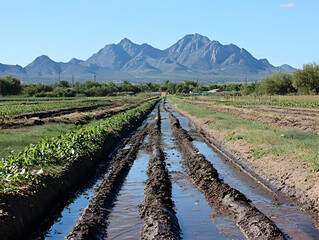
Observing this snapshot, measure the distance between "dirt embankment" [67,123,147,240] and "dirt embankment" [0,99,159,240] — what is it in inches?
35.8

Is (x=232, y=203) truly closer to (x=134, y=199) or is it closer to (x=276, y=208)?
(x=276, y=208)

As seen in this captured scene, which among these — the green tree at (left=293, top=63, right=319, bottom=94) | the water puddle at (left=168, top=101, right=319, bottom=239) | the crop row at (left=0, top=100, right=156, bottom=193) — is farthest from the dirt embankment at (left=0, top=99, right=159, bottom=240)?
the green tree at (left=293, top=63, right=319, bottom=94)

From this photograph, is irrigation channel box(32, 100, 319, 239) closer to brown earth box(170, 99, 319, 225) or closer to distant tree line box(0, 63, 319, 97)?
brown earth box(170, 99, 319, 225)

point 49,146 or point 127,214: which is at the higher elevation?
point 49,146

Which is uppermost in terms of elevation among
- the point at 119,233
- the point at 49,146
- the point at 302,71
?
the point at 302,71

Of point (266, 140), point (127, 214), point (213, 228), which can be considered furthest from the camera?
point (266, 140)

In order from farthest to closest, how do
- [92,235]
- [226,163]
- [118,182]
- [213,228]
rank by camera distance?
1. [226,163]
2. [118,182]
3. [213,228]
4. [92,235]

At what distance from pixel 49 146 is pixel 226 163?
6.84 meters

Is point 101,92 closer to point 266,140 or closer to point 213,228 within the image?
point 266,140

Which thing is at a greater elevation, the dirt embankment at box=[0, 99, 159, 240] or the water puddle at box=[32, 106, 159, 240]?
the dirt embankment at box=[0, 99, 159, 240]

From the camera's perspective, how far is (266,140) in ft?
52.3

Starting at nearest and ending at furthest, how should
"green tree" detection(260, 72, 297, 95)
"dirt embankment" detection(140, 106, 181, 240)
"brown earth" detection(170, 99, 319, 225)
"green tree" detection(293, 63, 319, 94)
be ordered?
1. "dirt embankment" detection(140, 106, 181, 240)
2. "brown earth" detection(170, 99, 319, 225)
3. "green tree" detection(293, 63, 319, 94)
4. "green tree" detection(260, 72, 297, 95)

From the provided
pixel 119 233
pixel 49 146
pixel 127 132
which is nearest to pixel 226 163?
pixel 49 146

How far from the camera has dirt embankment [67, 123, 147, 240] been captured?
→ 722 cm
